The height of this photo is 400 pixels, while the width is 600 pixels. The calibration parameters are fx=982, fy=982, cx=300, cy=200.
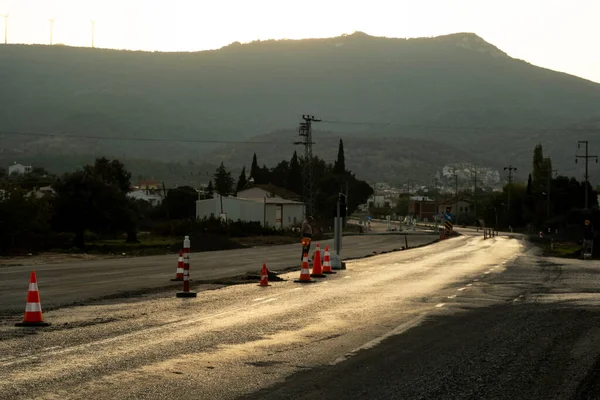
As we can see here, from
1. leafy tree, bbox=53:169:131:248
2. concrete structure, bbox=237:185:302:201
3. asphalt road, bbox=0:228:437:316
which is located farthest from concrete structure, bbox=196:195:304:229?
asphalt road, bbox=0:228:437:316

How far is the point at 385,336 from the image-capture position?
1448 cm

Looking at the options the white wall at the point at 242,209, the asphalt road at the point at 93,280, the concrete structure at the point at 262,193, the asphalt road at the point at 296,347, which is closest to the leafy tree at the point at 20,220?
the asphalt road at the point at 93,280

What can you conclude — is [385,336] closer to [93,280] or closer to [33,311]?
[33,311]

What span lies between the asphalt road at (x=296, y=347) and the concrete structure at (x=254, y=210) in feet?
269

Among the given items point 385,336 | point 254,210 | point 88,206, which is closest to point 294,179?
point 254,210

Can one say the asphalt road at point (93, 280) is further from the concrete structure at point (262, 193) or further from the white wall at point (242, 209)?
the concrete structure at point (262, 193)

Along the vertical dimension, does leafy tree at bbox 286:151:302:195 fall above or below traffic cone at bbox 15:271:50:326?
above

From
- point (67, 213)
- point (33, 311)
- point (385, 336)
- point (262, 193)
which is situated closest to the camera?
point (385, 336)

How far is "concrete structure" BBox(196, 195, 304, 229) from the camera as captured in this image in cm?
10488

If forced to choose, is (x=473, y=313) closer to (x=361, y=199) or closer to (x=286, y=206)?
(x=286, y=206)

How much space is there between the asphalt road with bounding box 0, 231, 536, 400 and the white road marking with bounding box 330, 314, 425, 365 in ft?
0.06

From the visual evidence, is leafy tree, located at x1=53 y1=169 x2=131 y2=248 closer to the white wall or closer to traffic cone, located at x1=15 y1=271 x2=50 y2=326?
the white wall

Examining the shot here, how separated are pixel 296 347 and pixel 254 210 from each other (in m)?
92.1

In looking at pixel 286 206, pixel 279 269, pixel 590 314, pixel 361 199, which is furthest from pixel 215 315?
pixel 361 199
